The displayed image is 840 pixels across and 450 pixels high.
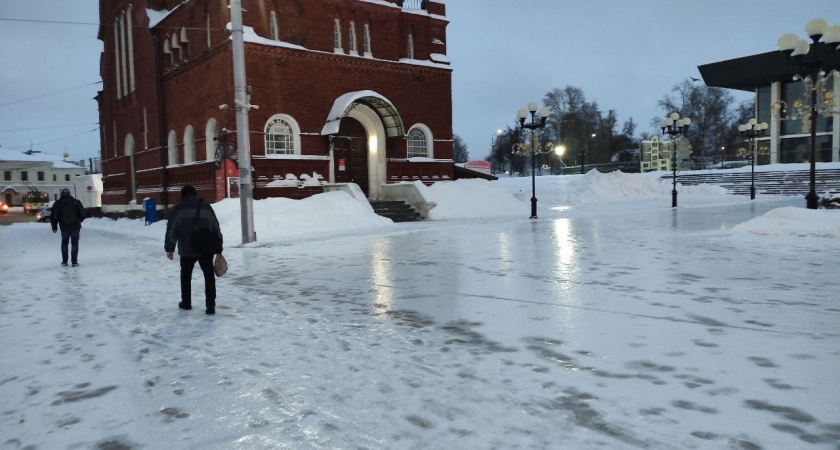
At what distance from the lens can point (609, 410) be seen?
3.46 metres

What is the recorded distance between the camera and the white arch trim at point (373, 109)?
72.2 ft

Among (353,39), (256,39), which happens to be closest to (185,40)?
(256,39)

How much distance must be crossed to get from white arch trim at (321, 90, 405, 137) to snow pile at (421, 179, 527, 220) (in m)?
3.15

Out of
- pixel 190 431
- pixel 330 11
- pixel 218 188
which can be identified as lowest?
pixel 190 431

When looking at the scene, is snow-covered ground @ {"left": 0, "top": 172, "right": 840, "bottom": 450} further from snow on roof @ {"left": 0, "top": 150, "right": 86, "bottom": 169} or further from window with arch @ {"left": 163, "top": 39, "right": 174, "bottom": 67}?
snow on roof @ {"left": 0, "top": 150, "right": 86, "bottom": 169}

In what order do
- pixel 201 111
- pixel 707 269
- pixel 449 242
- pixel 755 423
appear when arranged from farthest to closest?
pixel 201 111
pixel 449 242
pixel 707 269
pixel 755 423

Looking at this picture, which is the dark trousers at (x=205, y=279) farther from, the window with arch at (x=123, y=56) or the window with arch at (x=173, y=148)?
the window with arch at (x=123, y=56)

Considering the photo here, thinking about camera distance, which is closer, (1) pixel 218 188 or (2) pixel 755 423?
(2) pixel 755 423

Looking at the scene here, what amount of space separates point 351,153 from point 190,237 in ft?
58.8

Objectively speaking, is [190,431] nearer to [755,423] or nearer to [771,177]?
[755,423]

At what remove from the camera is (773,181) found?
3803 cm

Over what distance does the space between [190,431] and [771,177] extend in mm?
44532

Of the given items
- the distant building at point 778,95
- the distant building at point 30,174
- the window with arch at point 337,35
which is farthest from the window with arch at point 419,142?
the distant building at point 30,174

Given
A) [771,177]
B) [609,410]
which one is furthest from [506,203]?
[771,177]
